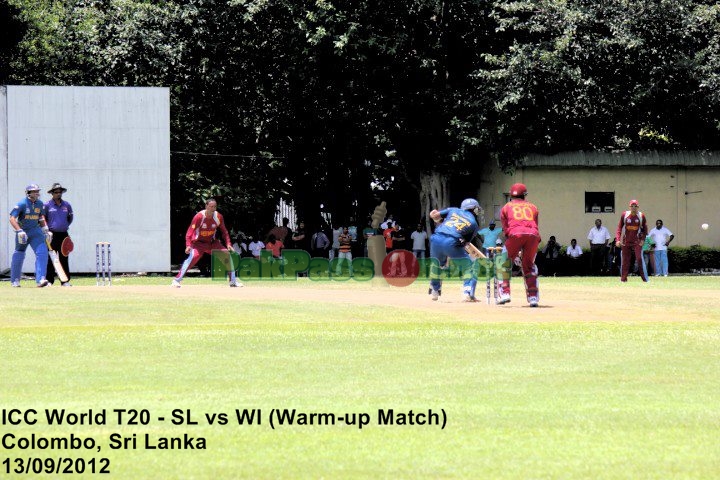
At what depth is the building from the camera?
4109 cm

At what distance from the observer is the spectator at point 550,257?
3738 centimetres

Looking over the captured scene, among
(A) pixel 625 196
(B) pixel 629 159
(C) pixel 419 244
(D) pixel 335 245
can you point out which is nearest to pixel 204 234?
(C) pixel 419 244

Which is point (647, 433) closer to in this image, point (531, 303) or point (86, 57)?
point (531, 303)

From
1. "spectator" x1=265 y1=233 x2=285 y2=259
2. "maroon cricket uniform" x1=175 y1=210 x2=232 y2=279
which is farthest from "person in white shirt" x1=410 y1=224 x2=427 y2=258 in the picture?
"maroon cricket uniform" x1=175 y1=210 x2=232 y2=279

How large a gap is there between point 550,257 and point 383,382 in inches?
1072

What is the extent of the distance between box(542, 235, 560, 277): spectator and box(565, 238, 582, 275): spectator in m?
0.38

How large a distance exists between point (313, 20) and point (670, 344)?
1005 inches

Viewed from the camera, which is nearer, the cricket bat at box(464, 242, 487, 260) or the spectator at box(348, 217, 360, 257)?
the cricket bat at box(464, 242, 487, 260)

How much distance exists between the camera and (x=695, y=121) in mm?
40906

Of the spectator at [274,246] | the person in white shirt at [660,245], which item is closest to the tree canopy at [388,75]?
the person in white shirt at [660,245]

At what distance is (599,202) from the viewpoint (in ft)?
137

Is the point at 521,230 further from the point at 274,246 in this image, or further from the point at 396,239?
the point at 396,239

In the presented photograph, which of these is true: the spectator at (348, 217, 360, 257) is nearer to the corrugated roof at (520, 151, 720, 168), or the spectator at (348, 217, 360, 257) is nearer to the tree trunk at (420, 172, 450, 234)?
the tree trunk at (420, 172, 450, 234)

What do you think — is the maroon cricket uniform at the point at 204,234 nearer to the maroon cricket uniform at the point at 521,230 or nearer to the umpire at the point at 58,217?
the umpire at the point at 58,217
